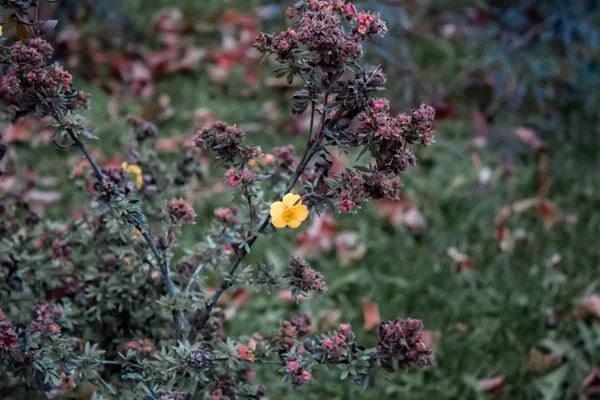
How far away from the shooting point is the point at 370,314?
2650 millimetres

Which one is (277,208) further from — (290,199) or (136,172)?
(136,172)

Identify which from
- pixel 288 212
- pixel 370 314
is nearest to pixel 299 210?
pixel 288 212

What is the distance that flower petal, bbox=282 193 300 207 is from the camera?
152 centimetres

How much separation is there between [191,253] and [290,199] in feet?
1.52

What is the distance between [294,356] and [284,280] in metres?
0.16

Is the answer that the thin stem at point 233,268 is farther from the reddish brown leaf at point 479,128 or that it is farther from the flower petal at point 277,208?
the reddish brown leaf at point 479,128

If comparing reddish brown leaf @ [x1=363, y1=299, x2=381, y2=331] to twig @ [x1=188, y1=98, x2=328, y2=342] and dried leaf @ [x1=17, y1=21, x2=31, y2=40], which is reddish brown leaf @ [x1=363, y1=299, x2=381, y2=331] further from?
dried leaf @ [x1=17, y1=21, x2=31, y2=40]

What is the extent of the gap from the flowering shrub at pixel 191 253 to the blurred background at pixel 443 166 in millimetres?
767

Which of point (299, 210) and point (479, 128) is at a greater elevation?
point (479, 128)

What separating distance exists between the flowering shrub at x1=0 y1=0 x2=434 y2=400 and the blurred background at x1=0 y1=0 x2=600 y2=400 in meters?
0.77

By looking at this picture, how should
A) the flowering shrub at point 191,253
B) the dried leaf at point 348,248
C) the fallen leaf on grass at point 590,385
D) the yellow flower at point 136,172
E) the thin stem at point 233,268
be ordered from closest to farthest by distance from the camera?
the flowering shrub at point 191,253
the thin stem at point 233,268
the yellow flower at point 136,172
the fallen leaf on grass at point 590,385
the dried leaf at point 348,248

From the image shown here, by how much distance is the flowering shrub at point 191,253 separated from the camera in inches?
58.1

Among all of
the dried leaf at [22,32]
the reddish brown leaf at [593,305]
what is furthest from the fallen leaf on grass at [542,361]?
the dried leaf at [22,32]

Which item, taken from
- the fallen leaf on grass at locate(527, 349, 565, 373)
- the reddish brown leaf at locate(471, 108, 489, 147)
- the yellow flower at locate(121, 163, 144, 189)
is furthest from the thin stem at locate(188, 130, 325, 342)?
the reddish brown leaf at locate(471, 108, 489, 147)
